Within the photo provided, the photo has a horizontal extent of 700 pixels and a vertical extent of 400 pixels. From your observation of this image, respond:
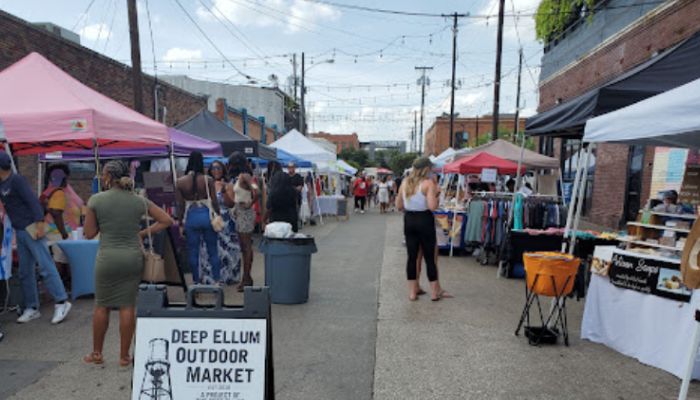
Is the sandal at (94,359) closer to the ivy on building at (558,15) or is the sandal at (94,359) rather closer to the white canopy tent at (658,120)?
the white canopy tent at (658,120)

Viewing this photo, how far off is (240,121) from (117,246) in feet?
89.1

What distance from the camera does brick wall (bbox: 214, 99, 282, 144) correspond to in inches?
1027

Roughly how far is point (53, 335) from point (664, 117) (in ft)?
19.8

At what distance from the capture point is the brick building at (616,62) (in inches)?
424

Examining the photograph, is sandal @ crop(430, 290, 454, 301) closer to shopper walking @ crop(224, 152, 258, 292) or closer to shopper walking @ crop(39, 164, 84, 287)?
shopper walking @ crop(224, 152, 258, 292)

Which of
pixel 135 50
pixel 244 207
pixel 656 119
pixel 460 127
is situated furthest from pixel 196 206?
pixel 460 127

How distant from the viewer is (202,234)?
599 centimetres

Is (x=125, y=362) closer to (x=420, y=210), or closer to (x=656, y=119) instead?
(x=420, y=210)

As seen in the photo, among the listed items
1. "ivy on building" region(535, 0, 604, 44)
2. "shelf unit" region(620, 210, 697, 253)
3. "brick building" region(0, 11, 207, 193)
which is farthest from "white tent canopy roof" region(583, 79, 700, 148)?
"ivy on building" region(535, 0, 604, 44)

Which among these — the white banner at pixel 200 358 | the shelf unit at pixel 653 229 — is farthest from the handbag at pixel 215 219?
the shelf unit at pixel 653 229

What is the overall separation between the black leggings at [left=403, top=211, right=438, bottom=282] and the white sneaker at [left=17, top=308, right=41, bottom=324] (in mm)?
4381

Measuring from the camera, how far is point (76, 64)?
12875mm

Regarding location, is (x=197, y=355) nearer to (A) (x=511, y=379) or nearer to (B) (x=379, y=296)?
(A) (x=511, y=379)

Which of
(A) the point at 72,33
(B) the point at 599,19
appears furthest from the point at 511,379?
(A) the point at 72,33
